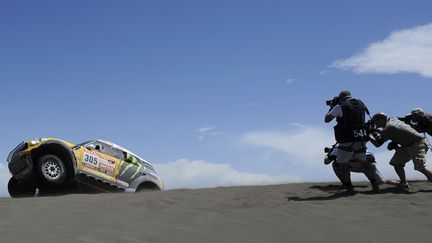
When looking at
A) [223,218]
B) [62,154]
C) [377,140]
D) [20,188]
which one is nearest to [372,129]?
[377,140]

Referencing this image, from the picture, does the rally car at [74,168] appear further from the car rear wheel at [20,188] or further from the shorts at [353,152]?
the shorts at [353,152]

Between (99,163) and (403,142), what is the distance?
7491 millimetres

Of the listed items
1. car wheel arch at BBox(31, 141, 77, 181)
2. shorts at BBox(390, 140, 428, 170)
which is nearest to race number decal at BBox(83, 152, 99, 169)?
car wheel arch at BBox(31, 141, 77, 181)

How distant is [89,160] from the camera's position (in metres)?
12.8

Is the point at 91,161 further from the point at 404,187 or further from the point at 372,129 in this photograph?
the point at 404,187

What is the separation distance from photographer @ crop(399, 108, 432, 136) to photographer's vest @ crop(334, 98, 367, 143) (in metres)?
1.46

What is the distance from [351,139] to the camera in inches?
345

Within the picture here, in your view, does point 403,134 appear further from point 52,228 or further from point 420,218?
point 52,228

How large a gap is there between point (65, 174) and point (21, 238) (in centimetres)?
702

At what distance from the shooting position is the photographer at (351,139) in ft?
28.8

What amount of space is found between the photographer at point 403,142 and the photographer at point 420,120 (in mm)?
534

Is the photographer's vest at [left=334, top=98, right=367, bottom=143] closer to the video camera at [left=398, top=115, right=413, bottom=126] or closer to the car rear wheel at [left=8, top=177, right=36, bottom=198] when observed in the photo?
the video camera at [left=398, top=115, right=413, bottom=126]

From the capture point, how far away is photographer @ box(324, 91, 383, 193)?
8.77m

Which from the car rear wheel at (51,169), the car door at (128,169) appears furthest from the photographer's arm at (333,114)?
the car rear wheel at (51,169)
